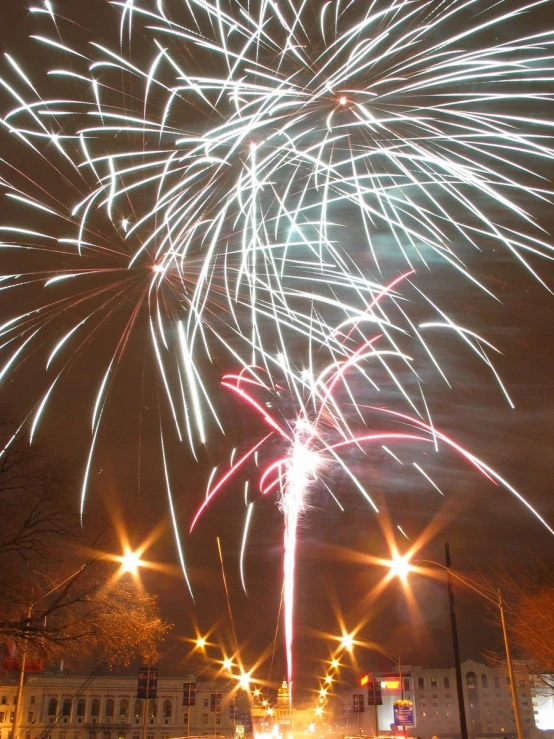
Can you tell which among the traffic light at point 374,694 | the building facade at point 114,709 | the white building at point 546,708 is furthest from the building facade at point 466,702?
the traffic light at point 374,694

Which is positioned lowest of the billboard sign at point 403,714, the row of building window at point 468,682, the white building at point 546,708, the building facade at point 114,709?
the billboard sign at point 403,714

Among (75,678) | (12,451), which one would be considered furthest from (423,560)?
(75,678)

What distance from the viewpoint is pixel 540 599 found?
4050 centimetres

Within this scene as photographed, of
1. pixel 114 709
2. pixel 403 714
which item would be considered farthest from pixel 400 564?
pixel 114 709

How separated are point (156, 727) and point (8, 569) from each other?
4060 inches

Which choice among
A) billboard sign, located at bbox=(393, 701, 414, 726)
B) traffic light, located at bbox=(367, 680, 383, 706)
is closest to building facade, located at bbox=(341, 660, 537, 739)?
traffic light, located at bbox=(367, 680, 383, 706)

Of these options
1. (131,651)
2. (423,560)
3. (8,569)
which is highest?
(423,560)

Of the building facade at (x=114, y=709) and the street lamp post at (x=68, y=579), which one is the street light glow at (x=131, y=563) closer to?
the street lamp post at (x=68, y=579)

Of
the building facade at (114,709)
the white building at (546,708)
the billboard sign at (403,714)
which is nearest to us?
the billboard sign at (403,714)

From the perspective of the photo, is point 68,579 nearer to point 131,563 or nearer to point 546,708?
point 131,563

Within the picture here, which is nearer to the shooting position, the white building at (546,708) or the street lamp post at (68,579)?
the street lamp post at (68,579)

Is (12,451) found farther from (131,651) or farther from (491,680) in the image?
(491,680)

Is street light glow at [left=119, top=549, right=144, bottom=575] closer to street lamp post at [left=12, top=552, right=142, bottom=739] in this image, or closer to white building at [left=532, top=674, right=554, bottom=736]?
street lamp post at [left=12, top=552, right=142, bottom=739]

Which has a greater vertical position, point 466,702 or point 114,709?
point 466,702
